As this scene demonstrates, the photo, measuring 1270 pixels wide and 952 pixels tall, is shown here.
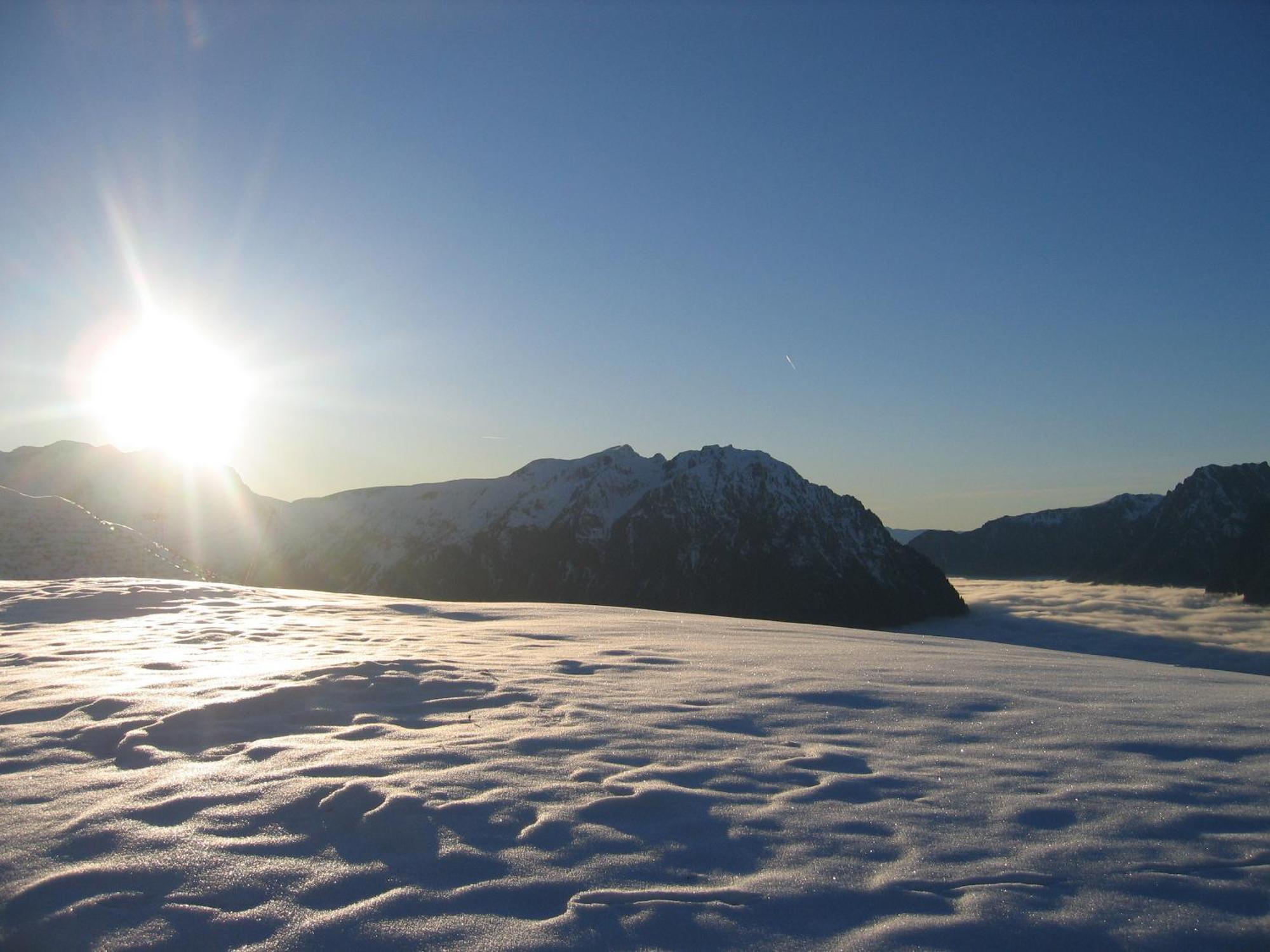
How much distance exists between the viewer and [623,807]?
3.76 metres

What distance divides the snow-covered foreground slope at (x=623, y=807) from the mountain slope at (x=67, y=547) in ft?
61.4

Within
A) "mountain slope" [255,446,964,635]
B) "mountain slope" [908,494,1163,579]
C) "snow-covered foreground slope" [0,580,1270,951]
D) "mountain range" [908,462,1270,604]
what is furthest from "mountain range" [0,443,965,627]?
"mountain slope" [908,494,1163,579]

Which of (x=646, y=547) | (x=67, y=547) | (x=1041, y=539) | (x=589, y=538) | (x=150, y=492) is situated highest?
(x=150, y=492)

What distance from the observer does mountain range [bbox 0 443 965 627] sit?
7181cm

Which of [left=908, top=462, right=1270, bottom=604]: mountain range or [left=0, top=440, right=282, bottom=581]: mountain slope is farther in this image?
[left=908, top=462, right=1270, bottom=604]: mountain range

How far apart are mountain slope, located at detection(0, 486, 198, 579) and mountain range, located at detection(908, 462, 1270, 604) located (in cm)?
9089

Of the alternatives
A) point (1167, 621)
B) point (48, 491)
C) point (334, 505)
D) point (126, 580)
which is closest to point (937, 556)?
point (1167, 621)

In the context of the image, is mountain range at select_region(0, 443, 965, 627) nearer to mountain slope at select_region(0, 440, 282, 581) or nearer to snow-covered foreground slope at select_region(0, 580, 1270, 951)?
mountain slope at select_region(0, 440, 282, 581)

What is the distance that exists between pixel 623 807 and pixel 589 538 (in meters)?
73.3

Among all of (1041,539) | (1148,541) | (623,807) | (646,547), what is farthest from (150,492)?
(1041,539)

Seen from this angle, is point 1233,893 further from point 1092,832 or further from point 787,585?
point 787,585

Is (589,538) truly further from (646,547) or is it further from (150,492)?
(150,492)

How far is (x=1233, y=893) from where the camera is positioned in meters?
2.89

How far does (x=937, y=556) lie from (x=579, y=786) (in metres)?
178
